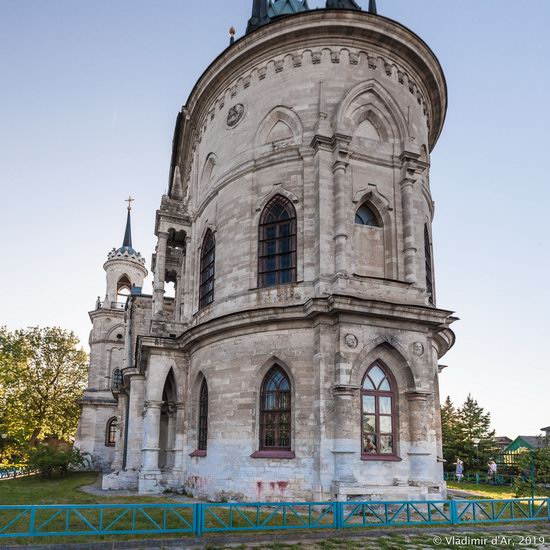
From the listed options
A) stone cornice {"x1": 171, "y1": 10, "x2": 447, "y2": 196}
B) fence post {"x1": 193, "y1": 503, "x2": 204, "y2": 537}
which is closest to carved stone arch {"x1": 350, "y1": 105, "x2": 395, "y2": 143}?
stone cornice {"x1": 171, "y1": 10, "x2": 447, "y2": 196}

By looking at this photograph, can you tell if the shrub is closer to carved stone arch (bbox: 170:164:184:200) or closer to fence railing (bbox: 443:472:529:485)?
carved stone arch (bbox: 170:164:184:200)

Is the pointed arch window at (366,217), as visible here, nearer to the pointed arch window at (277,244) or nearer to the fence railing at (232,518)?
the pointed arch window at (277,244)

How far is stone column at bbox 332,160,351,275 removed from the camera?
15.8 metres

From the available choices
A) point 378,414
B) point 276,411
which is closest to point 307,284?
point 276,411

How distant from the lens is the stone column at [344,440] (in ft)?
45.0

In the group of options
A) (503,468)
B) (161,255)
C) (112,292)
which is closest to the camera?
(161,255)

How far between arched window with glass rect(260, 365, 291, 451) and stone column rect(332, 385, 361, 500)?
69.4 inches

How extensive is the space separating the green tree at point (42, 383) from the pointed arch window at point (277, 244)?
3056 centimetres

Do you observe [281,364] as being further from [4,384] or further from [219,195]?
[4,384]

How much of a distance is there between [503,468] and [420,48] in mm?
22617

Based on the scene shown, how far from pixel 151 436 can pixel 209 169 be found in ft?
33.1

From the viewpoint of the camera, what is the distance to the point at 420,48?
62.2 ft

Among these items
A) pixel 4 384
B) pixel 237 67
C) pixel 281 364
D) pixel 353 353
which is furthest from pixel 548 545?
pixel 4 384

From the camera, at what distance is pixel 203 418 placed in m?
18.5
